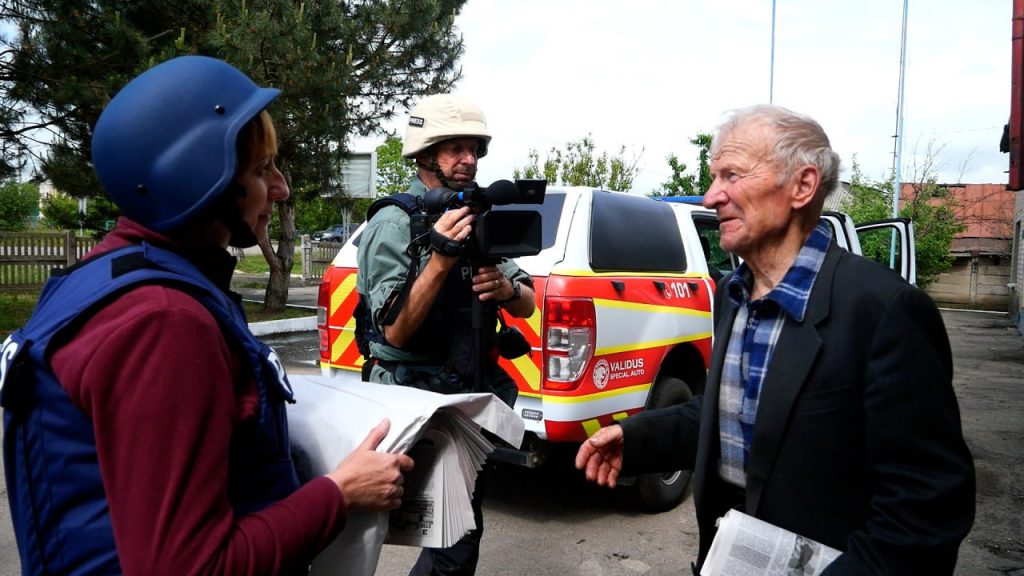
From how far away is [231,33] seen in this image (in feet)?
33.1

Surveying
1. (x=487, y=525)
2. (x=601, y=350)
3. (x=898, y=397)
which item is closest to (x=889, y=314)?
(x=898, y=397)

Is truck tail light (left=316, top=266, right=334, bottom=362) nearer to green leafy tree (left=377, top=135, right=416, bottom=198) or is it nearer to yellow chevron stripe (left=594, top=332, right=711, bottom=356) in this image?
yellow chevron stripe (left=594, top=332, right=711, bottom=356)

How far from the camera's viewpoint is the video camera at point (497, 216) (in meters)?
2.30

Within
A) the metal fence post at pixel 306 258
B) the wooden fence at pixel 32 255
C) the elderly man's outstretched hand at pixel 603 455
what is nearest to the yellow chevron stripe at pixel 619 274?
the elderly man's outstretched hand at pixel 603 455

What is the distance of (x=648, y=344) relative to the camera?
430cm

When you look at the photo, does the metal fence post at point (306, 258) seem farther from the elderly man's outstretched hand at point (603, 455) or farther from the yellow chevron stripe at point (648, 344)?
the elderly man's outstretched hand at point (603, 455)

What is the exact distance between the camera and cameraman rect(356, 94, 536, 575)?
7.91 ft

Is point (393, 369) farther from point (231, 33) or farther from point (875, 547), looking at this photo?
point (231, 33)

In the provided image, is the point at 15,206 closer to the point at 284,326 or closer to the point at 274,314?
the point at 274,314

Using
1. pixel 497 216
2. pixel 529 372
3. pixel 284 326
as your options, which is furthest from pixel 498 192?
pixel 284 326

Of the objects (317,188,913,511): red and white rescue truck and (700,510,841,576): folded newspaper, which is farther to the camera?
(317,188,913,511): red and white rescue truck

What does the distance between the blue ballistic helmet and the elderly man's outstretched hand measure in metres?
1.21

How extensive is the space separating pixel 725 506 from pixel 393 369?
4.07ft

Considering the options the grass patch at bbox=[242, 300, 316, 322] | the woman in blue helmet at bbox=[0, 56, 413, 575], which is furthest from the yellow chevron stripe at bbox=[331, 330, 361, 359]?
the grass patch at bbox=[242, 300, 316, 322]
